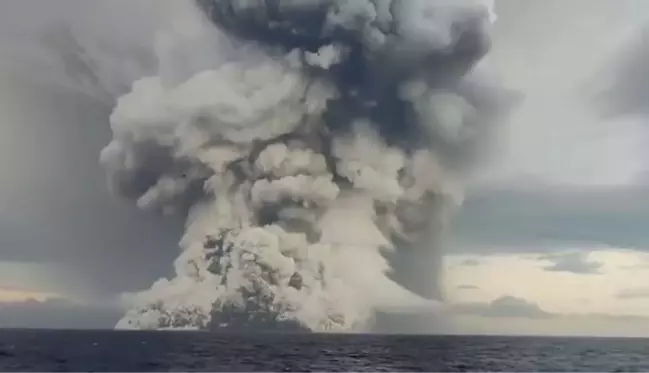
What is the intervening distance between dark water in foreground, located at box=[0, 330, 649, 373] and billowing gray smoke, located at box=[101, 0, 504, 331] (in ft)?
2.75

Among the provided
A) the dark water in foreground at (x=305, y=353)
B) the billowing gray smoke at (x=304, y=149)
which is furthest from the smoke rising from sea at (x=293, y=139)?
the dark water in foreground at (x=305, y=353)

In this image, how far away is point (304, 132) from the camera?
49.2 feet

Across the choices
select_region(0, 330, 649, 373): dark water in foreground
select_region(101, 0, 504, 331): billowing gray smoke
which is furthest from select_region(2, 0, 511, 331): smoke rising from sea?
select_region(0, 330, 649, 373): dark water in foreground

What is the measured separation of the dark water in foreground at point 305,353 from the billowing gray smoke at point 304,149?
838mm

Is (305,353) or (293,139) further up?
(293,139)

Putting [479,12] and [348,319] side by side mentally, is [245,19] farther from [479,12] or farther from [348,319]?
[348,319]

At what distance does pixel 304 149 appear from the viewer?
48.8ft

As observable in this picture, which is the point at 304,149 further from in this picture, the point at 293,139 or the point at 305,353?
the point at 305,353

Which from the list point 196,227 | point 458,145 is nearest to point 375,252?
point 458,145

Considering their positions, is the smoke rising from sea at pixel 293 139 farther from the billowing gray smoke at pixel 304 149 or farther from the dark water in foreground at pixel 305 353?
the dark water in foreground at pixel 305 353

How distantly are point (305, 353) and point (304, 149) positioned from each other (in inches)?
187

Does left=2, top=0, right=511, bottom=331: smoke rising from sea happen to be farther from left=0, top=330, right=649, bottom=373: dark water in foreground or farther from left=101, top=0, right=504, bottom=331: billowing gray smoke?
left=0, top=330, right=649, bottom=373: dark water in foreground

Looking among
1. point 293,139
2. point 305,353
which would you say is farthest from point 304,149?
point 305,353

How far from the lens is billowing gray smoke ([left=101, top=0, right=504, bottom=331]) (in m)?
14.0
